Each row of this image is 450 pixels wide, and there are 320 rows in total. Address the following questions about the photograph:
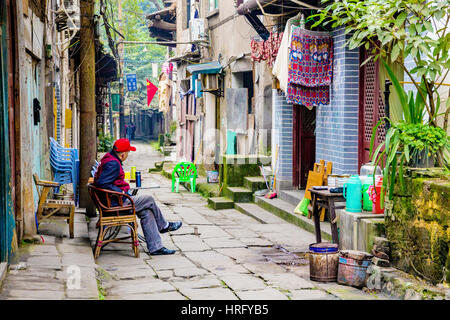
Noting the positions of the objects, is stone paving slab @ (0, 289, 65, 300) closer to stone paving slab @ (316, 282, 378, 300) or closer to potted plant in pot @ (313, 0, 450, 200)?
stone paving slab @ (316, 282, 378, 300)

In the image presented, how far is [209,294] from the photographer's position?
6.36 m

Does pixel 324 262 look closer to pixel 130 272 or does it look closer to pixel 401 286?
pixel 401 286

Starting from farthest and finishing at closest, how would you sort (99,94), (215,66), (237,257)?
(99,94), (215,66), (237,257)

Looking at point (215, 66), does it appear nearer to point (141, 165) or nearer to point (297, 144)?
point (297, 144)

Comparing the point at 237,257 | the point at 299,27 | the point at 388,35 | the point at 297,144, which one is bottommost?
the point at 237,257

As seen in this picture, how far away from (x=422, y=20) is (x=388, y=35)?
40 centimetres

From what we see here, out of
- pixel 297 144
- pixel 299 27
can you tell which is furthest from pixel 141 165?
pixel 299 27

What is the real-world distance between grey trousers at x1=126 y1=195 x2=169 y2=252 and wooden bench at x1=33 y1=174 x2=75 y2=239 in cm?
114

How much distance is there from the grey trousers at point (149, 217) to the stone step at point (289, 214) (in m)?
2.68

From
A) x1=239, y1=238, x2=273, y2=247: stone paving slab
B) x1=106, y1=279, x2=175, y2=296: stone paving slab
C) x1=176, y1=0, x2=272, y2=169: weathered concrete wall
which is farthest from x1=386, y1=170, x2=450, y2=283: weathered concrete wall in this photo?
x1=176, y1=0, x2=272, y2=169: weathered concrete wall

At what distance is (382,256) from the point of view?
22.2 ft

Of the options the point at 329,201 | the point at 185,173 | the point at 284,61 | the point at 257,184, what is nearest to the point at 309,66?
the point at 284,61

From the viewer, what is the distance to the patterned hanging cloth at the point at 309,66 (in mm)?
10383
